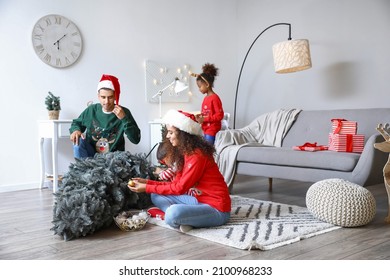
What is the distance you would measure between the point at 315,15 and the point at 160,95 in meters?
1.92

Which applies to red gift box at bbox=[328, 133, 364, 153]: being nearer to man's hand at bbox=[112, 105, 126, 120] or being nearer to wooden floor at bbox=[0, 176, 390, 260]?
wooden floor at bbox=[0, 176, 390, 260]

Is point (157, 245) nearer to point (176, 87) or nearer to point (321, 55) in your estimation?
point (176, 87)

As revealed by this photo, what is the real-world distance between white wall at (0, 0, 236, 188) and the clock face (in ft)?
0.19

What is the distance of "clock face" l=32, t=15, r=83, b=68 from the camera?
3.75 meters

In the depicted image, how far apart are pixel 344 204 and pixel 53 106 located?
2.63 meters

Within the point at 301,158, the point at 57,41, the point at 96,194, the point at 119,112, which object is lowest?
the point at 96,194

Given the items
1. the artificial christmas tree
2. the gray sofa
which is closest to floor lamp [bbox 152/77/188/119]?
the gray sofa

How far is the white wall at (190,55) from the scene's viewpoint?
12.1 feet

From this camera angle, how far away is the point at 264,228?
2.17 metres

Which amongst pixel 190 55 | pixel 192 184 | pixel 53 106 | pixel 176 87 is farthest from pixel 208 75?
pixel 192 184

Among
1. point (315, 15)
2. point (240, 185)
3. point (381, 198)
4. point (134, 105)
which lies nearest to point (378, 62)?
point (315, 15)

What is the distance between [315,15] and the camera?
14.5 feet

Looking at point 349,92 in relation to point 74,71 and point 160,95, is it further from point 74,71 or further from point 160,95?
point 74,71
